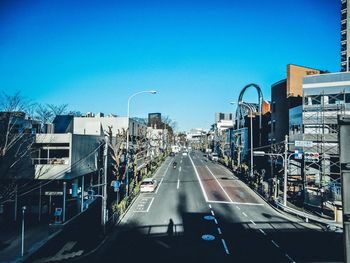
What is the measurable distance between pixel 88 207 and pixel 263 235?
1635 centimetres

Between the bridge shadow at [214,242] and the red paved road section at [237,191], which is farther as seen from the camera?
the red paved road section at [237,191]

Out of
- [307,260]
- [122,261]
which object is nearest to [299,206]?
[307,260]

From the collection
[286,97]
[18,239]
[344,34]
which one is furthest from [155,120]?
[18,239]

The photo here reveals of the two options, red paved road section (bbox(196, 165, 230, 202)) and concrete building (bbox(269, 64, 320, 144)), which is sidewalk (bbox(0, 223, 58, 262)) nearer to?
red paved road section (bbox(196, 165, 230, 202))

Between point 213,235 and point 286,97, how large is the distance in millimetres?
33033

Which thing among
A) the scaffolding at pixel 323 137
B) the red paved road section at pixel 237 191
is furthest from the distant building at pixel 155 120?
the scaffolding at pixel 323 137

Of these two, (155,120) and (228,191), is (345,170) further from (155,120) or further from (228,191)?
(155,120)

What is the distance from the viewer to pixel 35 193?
76.9 feet

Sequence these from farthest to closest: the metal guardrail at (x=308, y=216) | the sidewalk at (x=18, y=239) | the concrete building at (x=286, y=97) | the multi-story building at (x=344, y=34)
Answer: the multi-story building at (x=344, y=34) → the concrete building at (x=286, y=97) → the metal guardrail at (x=308, y=216) → the sidewalk at (x=18, y=239)

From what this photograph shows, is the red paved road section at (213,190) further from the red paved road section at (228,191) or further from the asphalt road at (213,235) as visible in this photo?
the asphalt road at (213,235)

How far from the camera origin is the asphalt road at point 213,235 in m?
15.5

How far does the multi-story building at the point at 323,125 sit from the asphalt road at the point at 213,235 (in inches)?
303

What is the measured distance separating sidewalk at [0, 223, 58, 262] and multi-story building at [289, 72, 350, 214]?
77.8ft

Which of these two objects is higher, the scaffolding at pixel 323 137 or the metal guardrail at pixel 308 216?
the scaffolding at pixel 323 137
